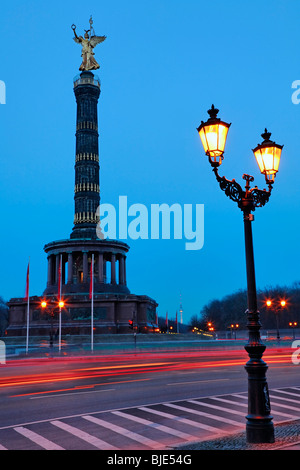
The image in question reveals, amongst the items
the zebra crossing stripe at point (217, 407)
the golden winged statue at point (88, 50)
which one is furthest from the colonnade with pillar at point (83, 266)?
the zebra crossing stripe at point (217, 407)

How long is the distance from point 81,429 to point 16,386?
916 cm

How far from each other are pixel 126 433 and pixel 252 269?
14.9 ft

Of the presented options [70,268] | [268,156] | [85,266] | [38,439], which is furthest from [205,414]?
[70,268]

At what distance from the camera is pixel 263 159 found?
10.3 metres

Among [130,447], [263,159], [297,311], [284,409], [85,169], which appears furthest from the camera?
[297,311]

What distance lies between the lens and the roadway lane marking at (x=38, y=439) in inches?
363

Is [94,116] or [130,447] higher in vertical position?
[94,116]

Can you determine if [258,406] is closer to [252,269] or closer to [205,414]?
[252,269]

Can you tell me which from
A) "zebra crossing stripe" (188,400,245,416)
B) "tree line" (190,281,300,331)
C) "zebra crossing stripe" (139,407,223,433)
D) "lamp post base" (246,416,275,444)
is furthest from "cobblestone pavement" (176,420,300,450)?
"tree line" (190,281,300,331)

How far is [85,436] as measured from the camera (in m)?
10.1

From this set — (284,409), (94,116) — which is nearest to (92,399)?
(284,409)

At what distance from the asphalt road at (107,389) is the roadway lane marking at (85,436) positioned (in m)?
0.07

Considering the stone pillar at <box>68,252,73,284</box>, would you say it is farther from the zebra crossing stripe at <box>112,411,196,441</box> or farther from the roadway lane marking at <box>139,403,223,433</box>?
the zebra crossing stripe at <box>112,411,196,441</box>
